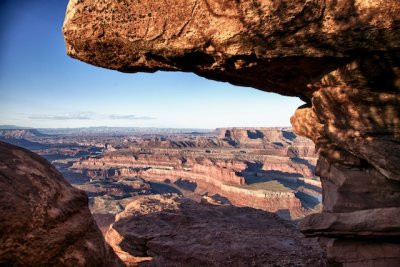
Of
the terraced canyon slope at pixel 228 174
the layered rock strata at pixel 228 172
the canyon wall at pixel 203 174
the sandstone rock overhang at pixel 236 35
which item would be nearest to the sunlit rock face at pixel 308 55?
the sandstone rock overhang at pixel 236 35

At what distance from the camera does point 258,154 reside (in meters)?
130

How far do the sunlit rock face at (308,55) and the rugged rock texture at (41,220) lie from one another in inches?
118

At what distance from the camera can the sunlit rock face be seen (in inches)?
221

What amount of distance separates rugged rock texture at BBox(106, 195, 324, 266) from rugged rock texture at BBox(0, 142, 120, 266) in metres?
5.27

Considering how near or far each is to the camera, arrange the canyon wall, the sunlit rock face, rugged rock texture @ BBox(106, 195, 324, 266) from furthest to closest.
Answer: the canyon wall
rugged rock texture @ BBox(106, 195, 324, 266)
the sunlit rock face

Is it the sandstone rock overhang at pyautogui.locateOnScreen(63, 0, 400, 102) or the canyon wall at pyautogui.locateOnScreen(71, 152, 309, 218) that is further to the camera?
the canyon wall at pyautogui.locateOnScreen(71, 152, 309, 218)

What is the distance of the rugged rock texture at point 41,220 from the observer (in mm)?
4854

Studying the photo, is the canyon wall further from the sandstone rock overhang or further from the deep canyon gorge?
the sandstone rock overhang

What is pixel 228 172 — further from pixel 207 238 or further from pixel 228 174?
pixel 207 238

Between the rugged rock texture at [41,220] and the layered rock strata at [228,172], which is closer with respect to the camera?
the rugged rock texture at [41,220]

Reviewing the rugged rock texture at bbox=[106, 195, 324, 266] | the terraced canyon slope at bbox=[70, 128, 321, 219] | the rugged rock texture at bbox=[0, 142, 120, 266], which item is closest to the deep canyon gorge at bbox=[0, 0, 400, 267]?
the rugged rock texture at bbox=[0, 142, 120, 266]

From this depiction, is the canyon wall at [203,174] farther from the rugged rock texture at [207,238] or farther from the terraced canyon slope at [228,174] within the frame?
the rugged rock texture at [207,238]

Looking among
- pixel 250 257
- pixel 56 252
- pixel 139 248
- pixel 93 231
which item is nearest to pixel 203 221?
pixel 139 248

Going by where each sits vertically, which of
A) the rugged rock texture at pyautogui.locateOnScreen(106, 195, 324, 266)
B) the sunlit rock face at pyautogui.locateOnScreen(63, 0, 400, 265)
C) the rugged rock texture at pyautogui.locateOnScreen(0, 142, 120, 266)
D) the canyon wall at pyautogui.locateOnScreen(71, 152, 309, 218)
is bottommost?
the canyon wall at pyautogui.locateOnScreen(71, 152, 309, 218)
